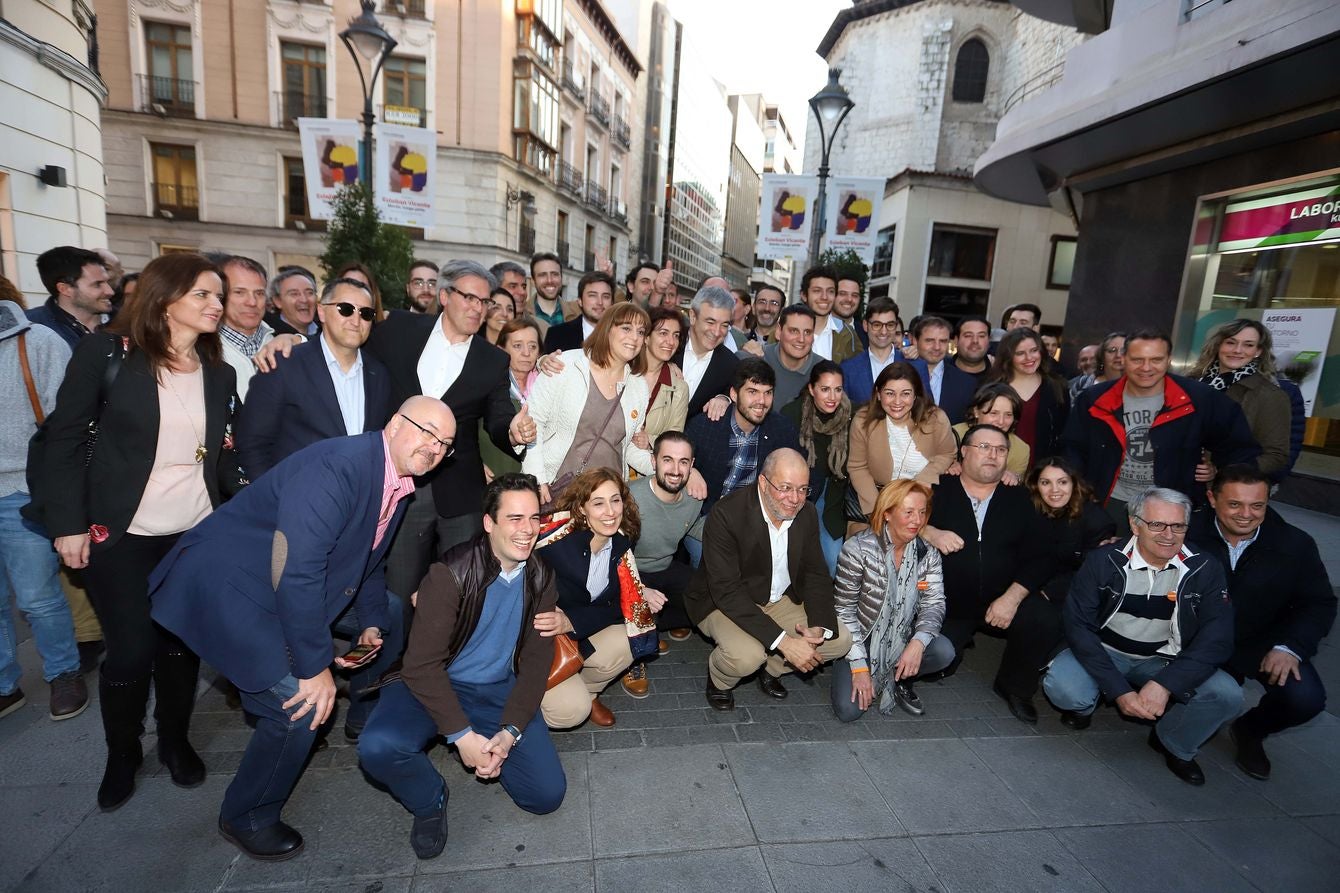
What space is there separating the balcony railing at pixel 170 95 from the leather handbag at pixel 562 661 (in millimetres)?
29514

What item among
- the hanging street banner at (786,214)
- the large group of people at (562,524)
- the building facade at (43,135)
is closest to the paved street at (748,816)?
the large group of people at (562,524)

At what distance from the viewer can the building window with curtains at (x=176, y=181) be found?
24.0m

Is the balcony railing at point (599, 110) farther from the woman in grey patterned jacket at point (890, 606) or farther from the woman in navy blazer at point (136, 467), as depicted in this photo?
the woman in navy blazer at point (136, 467)

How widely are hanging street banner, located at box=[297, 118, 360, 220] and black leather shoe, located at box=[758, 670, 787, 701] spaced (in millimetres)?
9635

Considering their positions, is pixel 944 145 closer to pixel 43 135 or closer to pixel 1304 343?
pixel 1304 343

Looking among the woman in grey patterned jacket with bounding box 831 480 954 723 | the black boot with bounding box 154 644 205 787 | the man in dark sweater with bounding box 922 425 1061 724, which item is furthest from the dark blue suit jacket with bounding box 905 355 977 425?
the black boot with bounding box 154 644 205 787

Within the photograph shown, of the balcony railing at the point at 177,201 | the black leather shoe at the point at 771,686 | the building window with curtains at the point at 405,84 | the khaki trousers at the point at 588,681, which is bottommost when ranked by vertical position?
the black leather shoe at the point at 771,686

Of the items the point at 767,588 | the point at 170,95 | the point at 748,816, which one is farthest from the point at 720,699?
the point at 170,95

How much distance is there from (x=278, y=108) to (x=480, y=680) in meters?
28.5

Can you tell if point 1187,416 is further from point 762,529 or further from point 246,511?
point 246,511

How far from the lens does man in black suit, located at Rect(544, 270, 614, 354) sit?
5.87 meters

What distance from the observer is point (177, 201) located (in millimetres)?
24125

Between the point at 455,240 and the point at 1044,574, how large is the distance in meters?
25.2

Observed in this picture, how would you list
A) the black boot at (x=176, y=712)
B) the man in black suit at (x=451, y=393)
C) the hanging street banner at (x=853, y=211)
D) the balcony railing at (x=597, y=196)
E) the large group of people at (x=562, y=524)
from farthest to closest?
the balcony railing at (x=597, y=196)
the hanging street banner at (x=853, y=211)
the man in black suit at (x=451, y=393)
the black boot at (x=176, y=712)
the large group of people at (x=562, y=524)
